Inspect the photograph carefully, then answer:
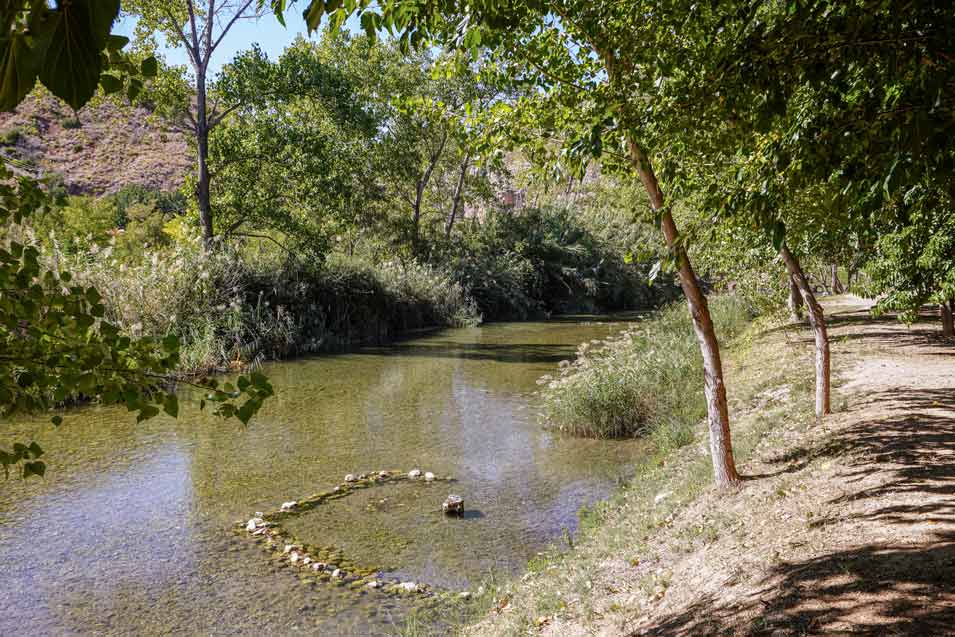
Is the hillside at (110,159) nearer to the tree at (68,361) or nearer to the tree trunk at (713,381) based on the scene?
the tree trunk at (713,381)

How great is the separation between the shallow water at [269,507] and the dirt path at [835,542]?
225cm

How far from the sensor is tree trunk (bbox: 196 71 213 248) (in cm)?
2144

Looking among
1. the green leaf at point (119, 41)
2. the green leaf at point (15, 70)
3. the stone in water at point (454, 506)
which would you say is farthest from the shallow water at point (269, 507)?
the green leaf at point (15, 70)

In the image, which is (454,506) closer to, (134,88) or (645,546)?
(645,546)

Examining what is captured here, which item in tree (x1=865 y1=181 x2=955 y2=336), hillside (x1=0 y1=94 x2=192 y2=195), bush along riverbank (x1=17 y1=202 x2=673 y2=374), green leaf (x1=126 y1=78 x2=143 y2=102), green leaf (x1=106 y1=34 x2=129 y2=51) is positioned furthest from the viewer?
hillside (x1=0 y1=94 x2=192 y2=195)

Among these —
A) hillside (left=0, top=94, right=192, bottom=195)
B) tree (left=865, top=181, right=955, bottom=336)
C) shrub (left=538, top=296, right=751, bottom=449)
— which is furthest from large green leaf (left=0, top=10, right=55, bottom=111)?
hillside (left=0, top=94, right=192, bottom=195)

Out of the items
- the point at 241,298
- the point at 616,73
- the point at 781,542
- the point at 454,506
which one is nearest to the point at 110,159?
the point at 241,298

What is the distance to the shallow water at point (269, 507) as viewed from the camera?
20.4 ft

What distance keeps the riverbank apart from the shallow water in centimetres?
109

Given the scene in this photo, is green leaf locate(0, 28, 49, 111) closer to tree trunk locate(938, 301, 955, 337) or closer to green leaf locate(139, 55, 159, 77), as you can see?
green leaf locate(139, 55, 159, 77)

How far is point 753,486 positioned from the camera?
258 inches

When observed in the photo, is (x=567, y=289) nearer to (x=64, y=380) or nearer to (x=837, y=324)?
(x=837, y=324)

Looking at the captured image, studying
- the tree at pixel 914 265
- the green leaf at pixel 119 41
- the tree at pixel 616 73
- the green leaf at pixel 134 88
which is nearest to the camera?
the green leaf at pixel 119 41

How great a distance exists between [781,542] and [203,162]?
20.5 metres
